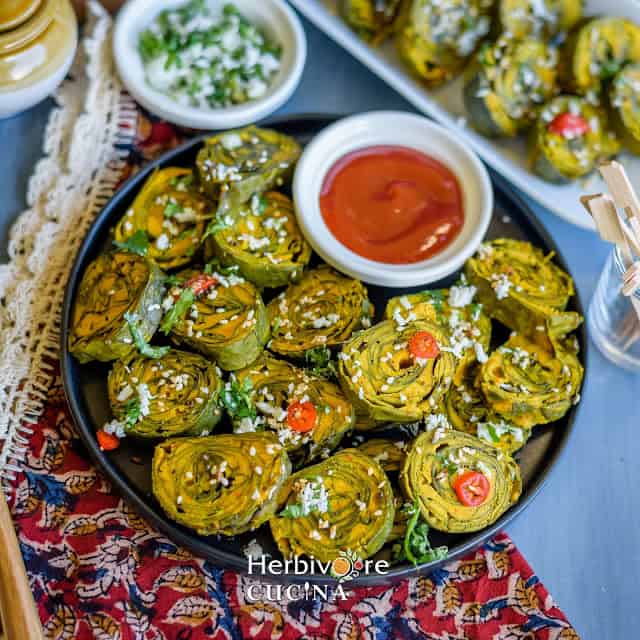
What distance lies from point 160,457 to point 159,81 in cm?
139

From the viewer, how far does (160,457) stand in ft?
7.14

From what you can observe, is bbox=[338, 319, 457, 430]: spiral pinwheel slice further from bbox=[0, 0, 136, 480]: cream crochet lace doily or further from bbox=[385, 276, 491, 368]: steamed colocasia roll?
bbox=[0, 0, 136, 480]: cream crochet lace doily

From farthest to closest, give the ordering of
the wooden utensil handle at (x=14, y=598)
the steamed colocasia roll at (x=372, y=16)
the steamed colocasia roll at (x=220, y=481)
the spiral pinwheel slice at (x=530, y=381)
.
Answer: the steamed colocasia roll at (x=372, y=16)
the spiral pinwheel slice at (x=530, y=381)
the steamed colocasia roll at (x=220, y=481)
the wooden utensil handle at (x=14, y=598)

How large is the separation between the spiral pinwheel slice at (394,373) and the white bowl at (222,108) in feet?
3.13

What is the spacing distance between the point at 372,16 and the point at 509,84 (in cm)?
56

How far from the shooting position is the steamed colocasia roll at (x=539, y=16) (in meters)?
2.80

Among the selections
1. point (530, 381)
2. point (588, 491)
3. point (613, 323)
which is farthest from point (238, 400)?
point (613, 323)

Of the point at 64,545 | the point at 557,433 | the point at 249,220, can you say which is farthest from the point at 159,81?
the point at 557,433

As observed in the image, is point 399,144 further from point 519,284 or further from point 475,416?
point 475,416

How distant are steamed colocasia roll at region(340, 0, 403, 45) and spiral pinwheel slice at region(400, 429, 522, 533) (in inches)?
60.2

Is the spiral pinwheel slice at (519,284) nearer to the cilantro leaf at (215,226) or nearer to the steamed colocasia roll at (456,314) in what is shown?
the steamed colocasia roll at (456,314)

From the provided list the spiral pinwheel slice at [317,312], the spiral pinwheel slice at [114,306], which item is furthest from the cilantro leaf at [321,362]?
the spiral pinwheel slice at [114,306]

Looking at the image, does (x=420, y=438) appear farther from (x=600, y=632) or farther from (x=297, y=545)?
(x=600, y=632)

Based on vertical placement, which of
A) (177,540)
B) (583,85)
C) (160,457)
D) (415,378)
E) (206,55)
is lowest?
(177,540)
